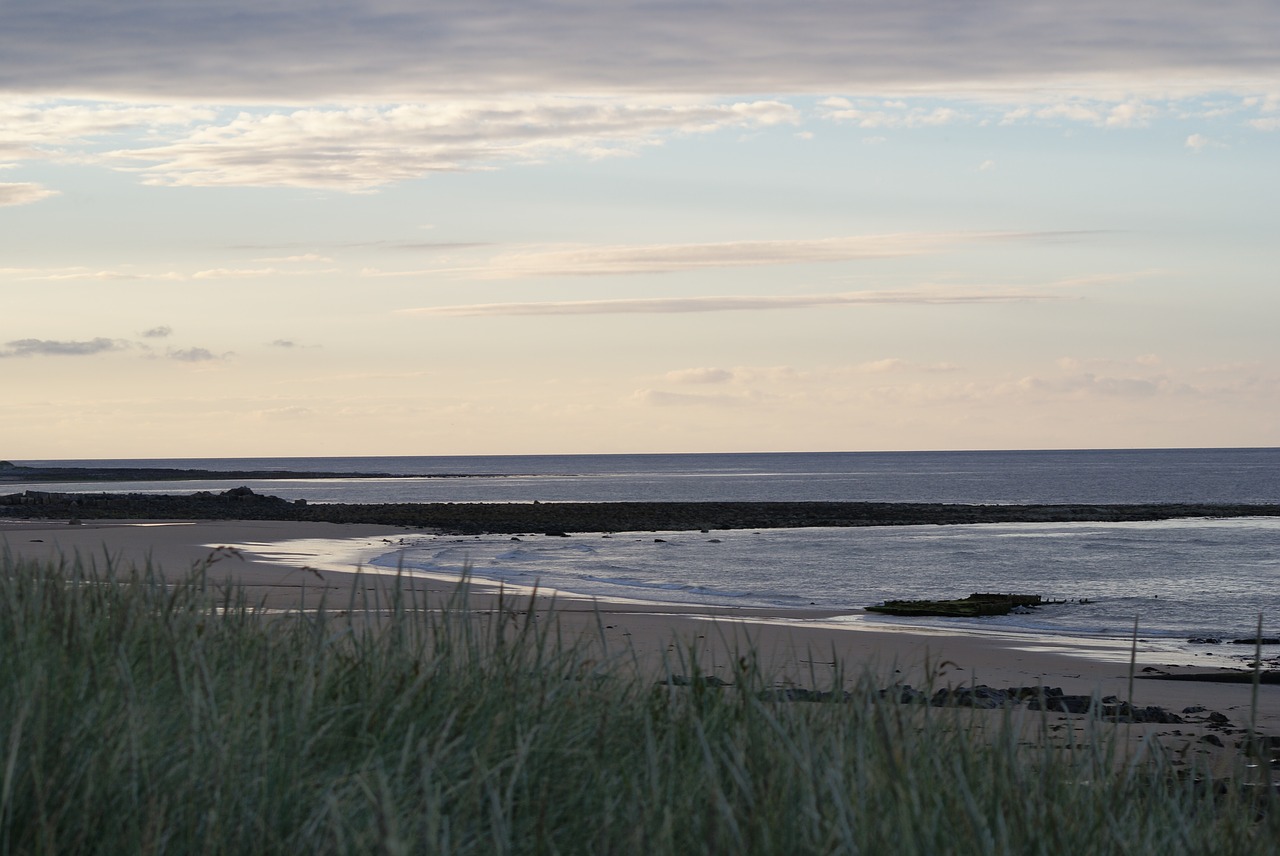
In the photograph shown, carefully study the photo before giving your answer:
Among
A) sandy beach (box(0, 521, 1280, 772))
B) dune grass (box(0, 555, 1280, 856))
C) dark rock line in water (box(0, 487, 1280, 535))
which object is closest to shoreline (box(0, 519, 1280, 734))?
sandy beach (box(0, 521, 1280, 772))

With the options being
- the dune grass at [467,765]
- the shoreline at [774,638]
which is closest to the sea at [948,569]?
the shoreline at [774,638]

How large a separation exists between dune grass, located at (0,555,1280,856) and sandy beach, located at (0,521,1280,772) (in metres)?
0.37

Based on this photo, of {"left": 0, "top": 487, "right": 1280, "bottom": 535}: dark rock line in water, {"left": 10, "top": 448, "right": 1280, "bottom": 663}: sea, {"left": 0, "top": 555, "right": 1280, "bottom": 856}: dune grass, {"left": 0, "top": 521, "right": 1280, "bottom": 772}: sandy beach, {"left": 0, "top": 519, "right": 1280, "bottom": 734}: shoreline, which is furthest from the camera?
{"left": 0, "top": 487, "right": 1280, "bottom": 535}: dark rock line in water

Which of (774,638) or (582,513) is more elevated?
(582,513)

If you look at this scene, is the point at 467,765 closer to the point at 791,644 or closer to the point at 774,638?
the point at 791,644

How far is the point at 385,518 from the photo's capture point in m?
48.0

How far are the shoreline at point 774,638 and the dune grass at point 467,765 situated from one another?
0.37 meters

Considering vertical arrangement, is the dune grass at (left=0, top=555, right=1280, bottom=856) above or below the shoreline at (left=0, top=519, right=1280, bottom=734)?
above

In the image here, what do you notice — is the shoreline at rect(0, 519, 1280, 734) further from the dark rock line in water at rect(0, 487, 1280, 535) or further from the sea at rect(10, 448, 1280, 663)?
the dark rock line in water at rect(0, 487, 1280, 535)

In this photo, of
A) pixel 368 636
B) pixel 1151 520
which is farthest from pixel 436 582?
pixel 1151 520

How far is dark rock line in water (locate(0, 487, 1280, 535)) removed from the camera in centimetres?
4600

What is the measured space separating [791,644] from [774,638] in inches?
280

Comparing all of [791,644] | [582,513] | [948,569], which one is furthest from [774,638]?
[582,513]

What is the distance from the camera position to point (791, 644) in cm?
770
